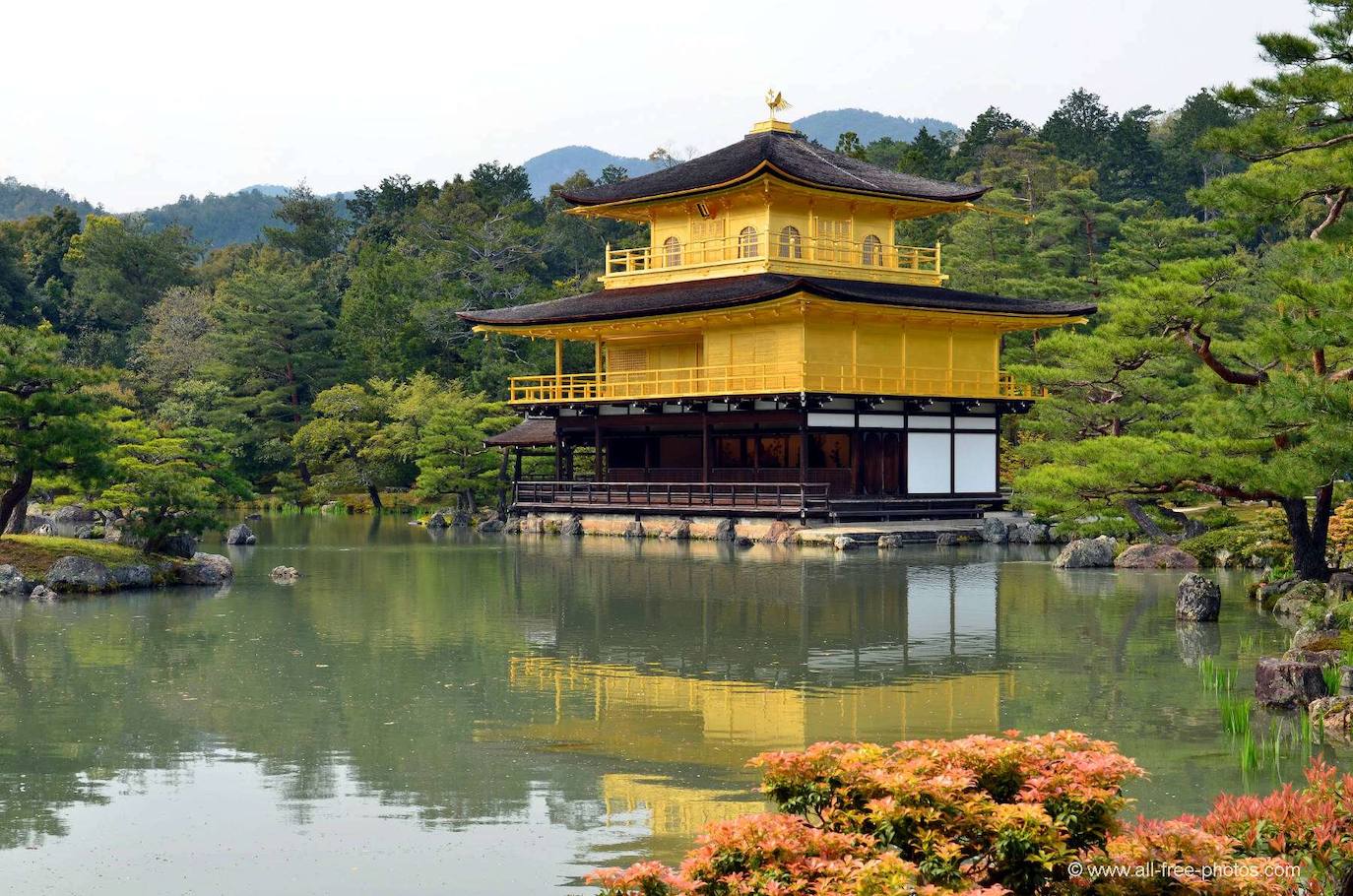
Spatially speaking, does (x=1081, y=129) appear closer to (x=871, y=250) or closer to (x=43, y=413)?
(x=871, y=250)

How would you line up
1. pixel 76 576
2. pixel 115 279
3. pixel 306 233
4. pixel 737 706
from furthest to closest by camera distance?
pixel 306 233 < pixel 115 279 < pixel 76 576 < pixel 737 706

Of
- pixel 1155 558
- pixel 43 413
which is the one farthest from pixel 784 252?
pixel 43 413

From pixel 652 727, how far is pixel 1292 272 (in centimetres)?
894

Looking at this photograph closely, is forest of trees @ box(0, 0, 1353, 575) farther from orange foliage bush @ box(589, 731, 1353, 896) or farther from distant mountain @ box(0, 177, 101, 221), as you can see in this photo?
distant mountain @ box(0, 177, 101, 221)

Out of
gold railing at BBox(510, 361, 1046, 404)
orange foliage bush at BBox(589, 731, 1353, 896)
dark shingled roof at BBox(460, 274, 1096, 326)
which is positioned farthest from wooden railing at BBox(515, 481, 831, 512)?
orange foliage bush at BBox(589, 731, 1353, 896)

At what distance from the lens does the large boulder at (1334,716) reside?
478 inches

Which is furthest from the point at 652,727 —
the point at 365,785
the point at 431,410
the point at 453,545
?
the point at 431,410

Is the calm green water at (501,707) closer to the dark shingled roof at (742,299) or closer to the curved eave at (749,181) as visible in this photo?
the dark shingled roof at (742,299)

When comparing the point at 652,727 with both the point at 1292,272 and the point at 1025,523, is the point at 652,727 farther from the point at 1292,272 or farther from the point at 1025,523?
the point at 1025,523

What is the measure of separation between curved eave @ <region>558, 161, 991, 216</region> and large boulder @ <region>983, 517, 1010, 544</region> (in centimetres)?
1051

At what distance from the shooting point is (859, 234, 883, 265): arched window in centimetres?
4409

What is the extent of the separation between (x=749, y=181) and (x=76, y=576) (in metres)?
21.7

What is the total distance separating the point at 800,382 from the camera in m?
37.6

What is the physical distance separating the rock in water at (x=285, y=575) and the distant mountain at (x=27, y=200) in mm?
153691
